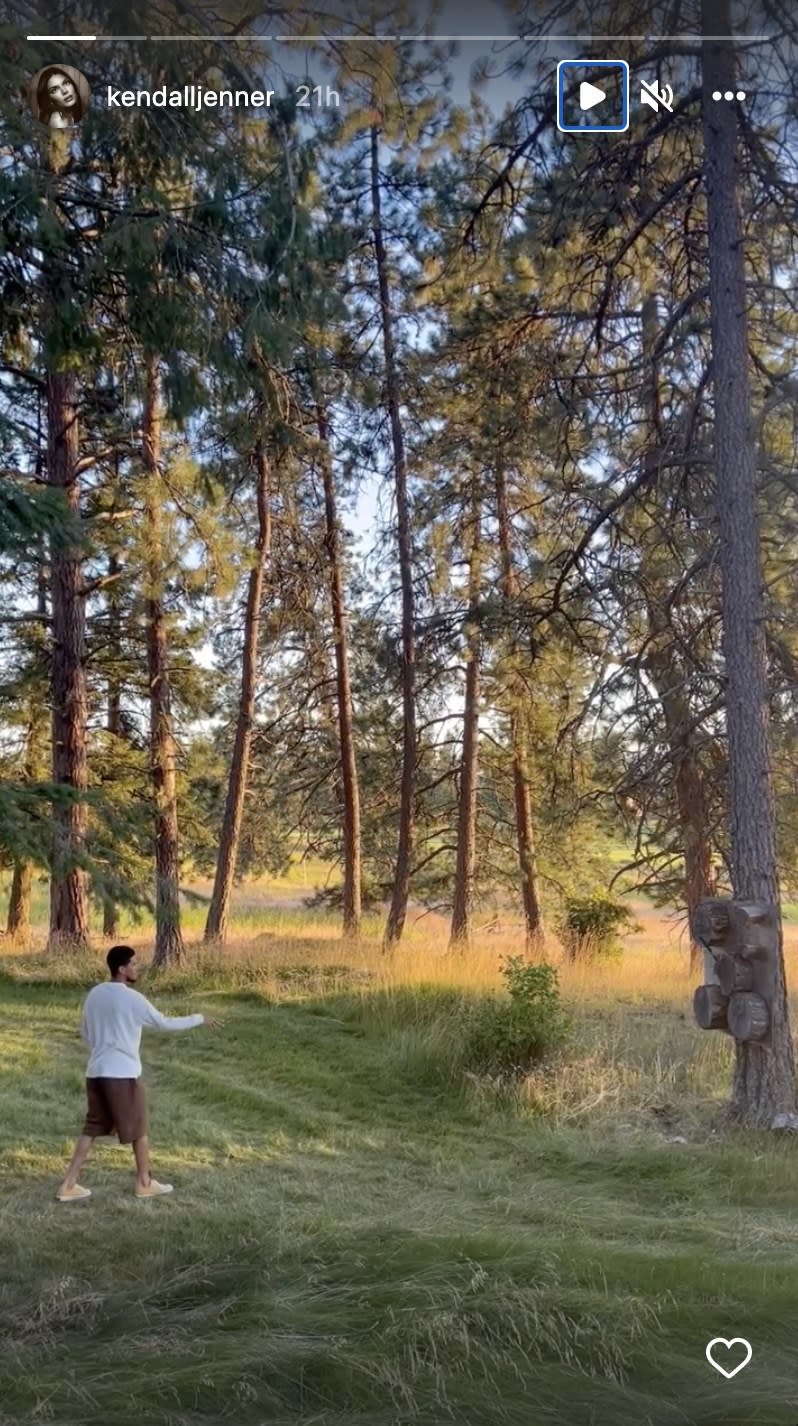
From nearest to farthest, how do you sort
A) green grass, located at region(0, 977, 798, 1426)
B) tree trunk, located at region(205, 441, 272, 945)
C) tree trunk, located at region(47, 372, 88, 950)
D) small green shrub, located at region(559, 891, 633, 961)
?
green grass, located at region(0, 977, 798, 1426) < tree trunk, located at region(47, 372, 88, 950) < small green shrub, located at region(559, 891, 633, 961) < tree trunk, located at region(205, 441, 272, 945)

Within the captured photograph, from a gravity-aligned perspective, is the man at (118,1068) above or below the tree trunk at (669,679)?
below

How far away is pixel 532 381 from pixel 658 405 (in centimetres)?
142

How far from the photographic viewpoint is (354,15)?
4.64m

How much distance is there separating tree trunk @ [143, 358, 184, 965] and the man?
20.8 feet

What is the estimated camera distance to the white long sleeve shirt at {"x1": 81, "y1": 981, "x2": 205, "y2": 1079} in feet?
21.7

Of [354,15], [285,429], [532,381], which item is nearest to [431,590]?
[532,381]

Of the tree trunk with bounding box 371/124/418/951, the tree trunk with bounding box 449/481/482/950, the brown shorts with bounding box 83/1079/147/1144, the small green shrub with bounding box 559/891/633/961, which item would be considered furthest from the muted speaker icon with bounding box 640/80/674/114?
the tree trunk with bounding box 449/481/482/950

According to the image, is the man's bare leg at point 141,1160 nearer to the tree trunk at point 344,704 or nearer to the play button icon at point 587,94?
the play button icon at point 587,94

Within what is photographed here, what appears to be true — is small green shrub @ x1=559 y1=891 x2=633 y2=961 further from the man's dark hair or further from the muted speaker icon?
the muted speaker icon

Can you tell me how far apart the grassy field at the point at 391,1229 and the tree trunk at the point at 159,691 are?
6.25ft

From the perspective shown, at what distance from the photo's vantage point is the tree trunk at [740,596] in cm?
840

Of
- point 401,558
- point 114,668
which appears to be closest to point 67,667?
point 114,668
